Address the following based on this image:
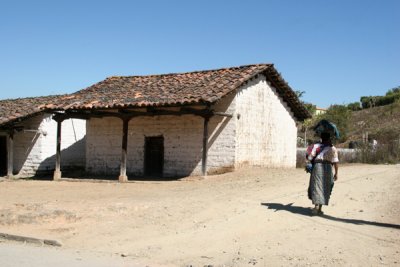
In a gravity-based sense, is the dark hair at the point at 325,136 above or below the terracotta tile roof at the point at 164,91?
below

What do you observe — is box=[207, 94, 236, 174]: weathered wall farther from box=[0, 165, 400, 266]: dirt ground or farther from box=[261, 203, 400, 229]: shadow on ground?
box=[261, 203, 400, 229]: shadow on ground

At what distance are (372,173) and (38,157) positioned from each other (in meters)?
14.8

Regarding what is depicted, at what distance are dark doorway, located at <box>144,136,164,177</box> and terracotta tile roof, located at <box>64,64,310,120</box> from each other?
6.46ft

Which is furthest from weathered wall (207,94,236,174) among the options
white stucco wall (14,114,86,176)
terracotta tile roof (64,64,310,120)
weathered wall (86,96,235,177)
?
white stucco wall (14,114,86,176)

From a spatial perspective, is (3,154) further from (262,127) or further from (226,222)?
(226,222)

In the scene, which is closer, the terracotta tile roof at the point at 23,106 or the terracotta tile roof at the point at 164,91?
the terracotta tile roof at the point at 164,91

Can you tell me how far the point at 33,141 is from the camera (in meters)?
21.3

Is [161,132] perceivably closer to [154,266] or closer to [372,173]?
[372,173]

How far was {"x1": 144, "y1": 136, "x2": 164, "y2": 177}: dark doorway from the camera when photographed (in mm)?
18031

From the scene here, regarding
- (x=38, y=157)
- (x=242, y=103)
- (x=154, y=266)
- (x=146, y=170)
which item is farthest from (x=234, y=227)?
(x=38, y=157)

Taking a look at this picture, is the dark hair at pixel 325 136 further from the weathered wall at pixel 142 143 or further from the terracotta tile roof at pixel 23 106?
the terracotta tile roof at pixel 23 106

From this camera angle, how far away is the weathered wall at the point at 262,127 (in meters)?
16.9

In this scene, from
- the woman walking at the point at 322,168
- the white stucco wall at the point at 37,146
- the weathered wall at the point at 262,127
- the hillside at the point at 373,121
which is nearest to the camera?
the woman walking at the point at 322,168

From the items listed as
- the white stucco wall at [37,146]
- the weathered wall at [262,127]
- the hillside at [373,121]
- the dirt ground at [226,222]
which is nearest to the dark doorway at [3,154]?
the white stucco wall at [37,146]
